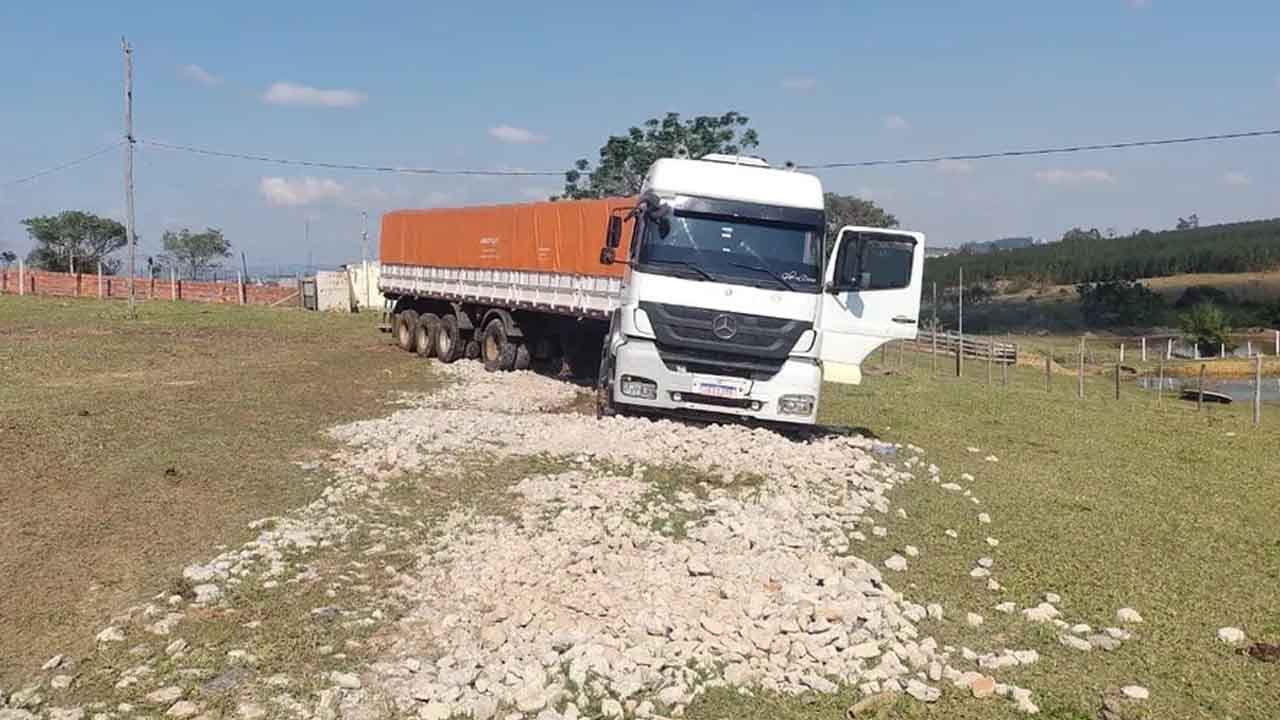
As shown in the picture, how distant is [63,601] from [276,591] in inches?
47.8

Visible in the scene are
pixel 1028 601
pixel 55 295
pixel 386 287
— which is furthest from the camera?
pixel 55 295

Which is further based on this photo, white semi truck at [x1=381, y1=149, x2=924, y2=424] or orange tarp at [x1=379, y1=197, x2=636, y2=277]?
orange tarp at [x1=379, y1=197, x2=636, y2=277]

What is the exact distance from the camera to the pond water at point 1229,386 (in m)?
28.4

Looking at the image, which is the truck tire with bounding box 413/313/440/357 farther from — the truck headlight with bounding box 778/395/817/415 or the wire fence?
the truck headlight with bounding box 778/395/817/415

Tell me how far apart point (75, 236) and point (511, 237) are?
60.0 meters

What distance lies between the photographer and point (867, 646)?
18.6 ft

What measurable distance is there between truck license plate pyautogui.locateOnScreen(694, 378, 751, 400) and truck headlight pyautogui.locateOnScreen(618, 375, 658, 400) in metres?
0.46

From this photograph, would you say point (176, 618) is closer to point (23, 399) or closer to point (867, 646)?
point (867, 646)

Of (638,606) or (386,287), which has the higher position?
(386,287)

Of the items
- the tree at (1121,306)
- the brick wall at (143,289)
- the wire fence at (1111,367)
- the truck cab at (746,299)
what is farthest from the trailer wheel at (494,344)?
the tree at (1121,306)

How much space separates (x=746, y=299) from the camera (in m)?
11.4

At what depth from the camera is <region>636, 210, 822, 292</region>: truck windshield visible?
453 inches

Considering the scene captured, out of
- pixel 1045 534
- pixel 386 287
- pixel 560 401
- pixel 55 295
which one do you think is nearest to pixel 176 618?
pixel 1045 534

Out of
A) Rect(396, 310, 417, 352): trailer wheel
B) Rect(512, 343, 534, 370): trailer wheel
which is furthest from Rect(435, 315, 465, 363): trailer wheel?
Rect(512, 343, 534, 370): trailer wheel
